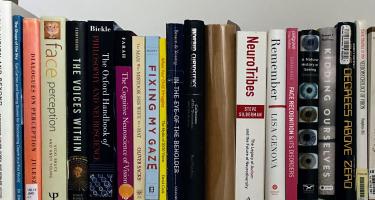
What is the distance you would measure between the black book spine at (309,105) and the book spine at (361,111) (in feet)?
0.20

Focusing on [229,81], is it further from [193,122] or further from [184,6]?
[184,6]

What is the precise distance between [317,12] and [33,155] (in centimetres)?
58

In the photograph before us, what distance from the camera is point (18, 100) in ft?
2.00

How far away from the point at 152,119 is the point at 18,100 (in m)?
0.20

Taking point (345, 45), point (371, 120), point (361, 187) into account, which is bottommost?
point (361, 187)

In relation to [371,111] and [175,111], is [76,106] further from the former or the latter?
[371,111]

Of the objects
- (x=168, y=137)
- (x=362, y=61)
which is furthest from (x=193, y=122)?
(x=362, y=61)

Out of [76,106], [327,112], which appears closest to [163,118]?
[76,106]

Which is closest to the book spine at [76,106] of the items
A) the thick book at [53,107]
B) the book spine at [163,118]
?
the thick book at [53,107]

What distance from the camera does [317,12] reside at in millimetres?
802

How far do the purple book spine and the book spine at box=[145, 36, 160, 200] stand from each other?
26 mm

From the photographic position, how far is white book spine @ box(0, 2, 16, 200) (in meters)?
0.60

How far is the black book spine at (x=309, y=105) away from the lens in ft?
2.05

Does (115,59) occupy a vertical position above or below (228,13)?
below
